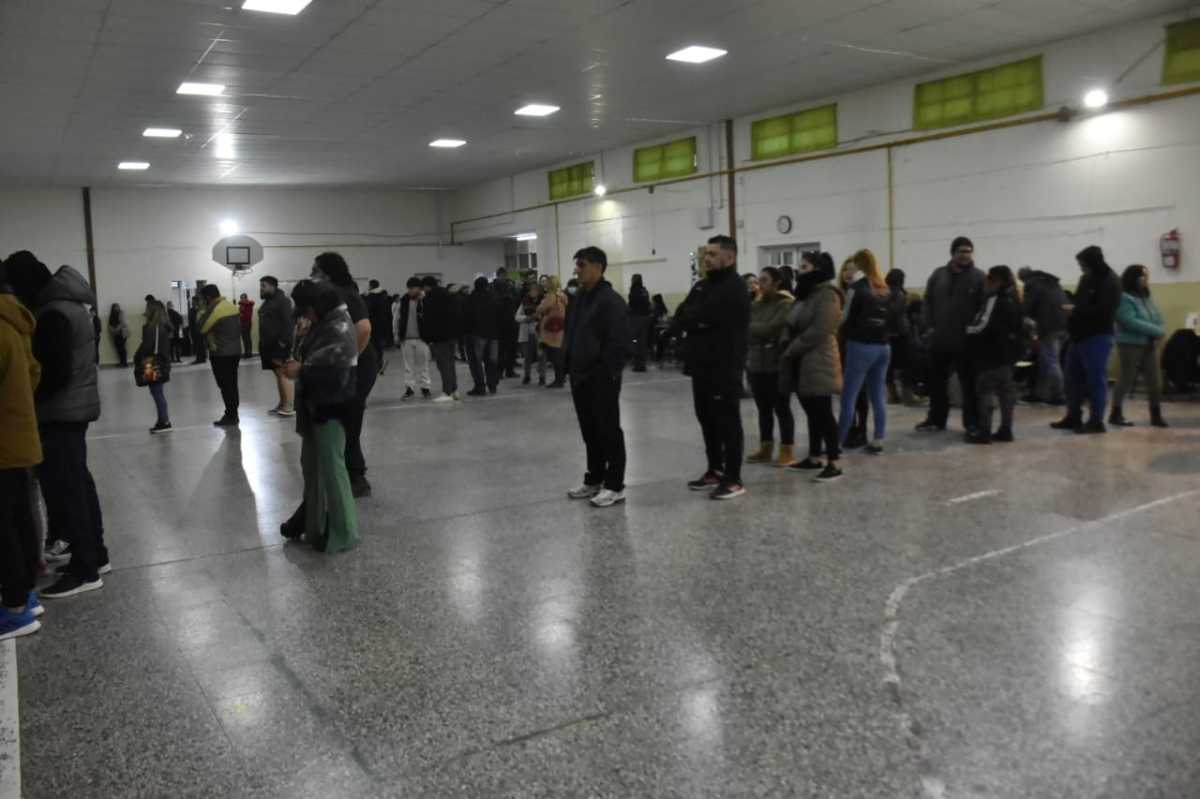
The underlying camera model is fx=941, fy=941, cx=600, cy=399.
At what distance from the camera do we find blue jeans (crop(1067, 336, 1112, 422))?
25.3 feet

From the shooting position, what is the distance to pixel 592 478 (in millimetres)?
6105

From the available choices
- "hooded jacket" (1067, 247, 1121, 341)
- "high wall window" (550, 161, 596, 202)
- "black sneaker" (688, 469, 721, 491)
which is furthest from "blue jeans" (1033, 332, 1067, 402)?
"high wall window" (550, 161, 596, 202)

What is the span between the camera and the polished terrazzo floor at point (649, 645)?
8.87ft

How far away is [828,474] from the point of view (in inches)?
251

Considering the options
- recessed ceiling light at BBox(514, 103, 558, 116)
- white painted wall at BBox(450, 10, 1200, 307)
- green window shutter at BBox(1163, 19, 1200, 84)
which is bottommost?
white painted wall at BBox(450, 10, 1200, 307)

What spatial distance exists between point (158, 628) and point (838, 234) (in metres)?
11.7

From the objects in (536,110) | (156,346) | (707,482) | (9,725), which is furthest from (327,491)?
(536,110)

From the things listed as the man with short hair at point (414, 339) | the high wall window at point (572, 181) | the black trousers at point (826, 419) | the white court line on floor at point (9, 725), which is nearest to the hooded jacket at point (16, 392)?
the white court line on floor at point (9, 725)

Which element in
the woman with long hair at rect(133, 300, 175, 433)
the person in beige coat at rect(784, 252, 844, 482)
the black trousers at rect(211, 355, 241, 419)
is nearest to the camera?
the person in beige coat at rect(784, 252, 844, 482)

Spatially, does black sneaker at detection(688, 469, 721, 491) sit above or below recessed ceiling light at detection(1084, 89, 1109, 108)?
below

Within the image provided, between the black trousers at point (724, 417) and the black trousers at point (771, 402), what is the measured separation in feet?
2.80

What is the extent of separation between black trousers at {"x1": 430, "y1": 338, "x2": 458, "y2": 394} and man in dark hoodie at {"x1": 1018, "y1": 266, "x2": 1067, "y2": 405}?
628 centimetres

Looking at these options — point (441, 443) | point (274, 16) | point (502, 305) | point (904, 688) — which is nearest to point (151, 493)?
point (441, 443)

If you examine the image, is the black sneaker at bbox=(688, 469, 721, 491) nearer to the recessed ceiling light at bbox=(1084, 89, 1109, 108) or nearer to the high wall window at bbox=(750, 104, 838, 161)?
the recessed ceiling light at bbox=(1084, 89, 1109, 108)
